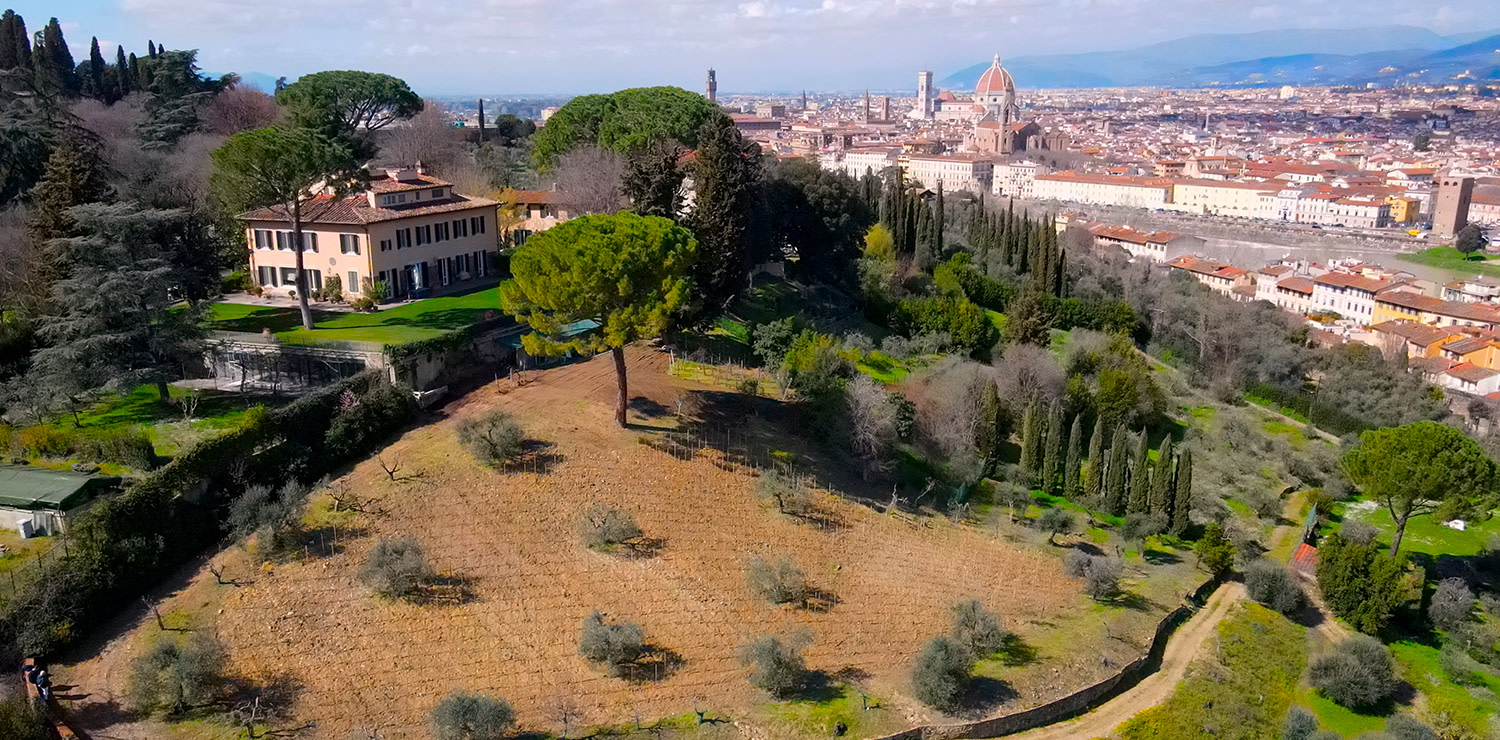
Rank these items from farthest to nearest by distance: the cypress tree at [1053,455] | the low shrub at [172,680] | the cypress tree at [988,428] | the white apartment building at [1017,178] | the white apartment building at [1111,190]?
1. the white apartment building at [1017,178]
2. the white apartment building at [1111,190]
3. the cypress tree at [988,428]
4. the cypress tree at [1053,455]
5. the low shrub at [172,680]

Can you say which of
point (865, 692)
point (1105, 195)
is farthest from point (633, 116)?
point (1105, 195)

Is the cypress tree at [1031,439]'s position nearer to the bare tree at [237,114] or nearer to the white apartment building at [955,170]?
the bare tree at [237,114]

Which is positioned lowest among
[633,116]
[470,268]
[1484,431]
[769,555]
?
[1484,431]

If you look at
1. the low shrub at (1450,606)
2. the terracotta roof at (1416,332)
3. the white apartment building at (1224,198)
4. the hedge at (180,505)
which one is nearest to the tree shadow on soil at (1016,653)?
the low shrub at (1450,606)

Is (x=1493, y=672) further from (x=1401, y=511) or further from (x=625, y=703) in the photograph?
(x=625, y=703)

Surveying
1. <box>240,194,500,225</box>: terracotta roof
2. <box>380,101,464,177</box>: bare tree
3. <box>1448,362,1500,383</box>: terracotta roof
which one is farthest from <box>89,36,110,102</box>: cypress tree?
<box>1448,362,1500,383</box>: terracotta roof

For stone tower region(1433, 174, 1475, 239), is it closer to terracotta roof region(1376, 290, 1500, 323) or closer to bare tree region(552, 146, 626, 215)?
terracotta roof region(1376, 290, 1500, 323)
